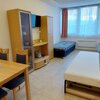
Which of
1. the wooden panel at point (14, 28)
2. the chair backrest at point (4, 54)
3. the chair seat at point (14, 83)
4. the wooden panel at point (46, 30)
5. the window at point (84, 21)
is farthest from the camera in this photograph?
the window at point (84, 21)

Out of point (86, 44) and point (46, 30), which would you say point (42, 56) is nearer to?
point (46, 30)

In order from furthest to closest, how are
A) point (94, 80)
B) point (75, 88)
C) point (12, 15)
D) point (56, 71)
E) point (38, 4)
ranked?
point (38, 4) < point (56, 71) < point (12, 15) < point (75, 88) < point (94, 80)

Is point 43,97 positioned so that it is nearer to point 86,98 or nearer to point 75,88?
point 75,88

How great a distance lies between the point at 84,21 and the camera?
5.80 meters

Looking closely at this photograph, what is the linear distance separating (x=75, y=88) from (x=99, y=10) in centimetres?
474

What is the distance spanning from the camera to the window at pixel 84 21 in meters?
5.55

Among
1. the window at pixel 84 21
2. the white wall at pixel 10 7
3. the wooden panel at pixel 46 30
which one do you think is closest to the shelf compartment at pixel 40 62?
the wooden panel at pixel 46 30

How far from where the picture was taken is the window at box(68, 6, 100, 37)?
18.2 ft

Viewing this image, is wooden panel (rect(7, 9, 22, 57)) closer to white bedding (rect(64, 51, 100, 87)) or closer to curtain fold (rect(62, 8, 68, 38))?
white bedding (rect(64, 51, 100, 87))

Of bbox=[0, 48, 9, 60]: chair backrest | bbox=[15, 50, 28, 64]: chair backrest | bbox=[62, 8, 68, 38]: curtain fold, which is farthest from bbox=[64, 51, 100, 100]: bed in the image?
bbox=[62, 8, 68, 38]: curtain fold

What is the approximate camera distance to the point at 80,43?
20.1 ft

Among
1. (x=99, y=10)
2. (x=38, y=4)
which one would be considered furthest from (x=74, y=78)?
(x=99, y=10)

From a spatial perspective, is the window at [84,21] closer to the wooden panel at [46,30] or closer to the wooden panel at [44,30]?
the wooden panel at [46,30]

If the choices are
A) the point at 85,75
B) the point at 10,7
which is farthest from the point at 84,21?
the point at 85,75
